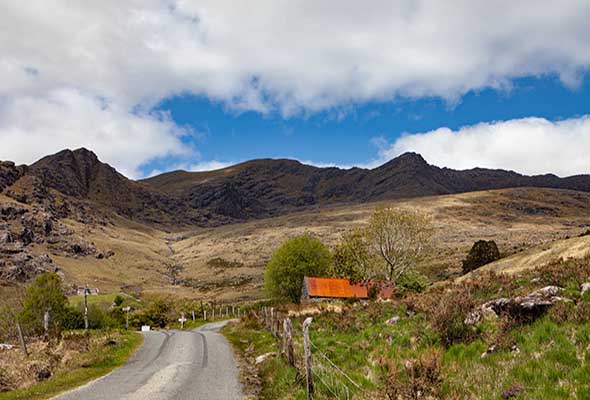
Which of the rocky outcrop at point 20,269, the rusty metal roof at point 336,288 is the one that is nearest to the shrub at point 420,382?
the rusty metal roof at point 336,288

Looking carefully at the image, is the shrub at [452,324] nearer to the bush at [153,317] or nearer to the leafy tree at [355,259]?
the leafy tree at [355,259]

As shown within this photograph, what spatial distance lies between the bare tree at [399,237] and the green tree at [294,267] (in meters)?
9.98

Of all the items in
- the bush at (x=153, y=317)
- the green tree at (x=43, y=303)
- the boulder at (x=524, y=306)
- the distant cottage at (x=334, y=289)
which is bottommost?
the bush at (x=153, y=317)

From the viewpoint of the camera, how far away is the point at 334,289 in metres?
73.1

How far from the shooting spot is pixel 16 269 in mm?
187750

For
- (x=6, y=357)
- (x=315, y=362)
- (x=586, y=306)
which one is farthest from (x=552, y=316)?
(x=6, y=357)

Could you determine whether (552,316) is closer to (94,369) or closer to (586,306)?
(586,306)

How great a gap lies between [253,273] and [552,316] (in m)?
186

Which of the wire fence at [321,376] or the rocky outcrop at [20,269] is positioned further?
the rocky outcrop at [20,269]

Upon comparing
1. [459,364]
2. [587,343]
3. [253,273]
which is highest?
[587,343]

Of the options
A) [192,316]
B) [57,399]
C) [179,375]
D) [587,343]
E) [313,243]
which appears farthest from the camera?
[192,316]

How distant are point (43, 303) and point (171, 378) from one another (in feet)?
184

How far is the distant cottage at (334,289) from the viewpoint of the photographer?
70.6 metres

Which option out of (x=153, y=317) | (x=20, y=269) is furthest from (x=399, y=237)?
(x=20, y=269)
